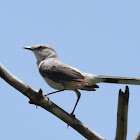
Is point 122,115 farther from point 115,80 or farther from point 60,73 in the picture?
point 60,73

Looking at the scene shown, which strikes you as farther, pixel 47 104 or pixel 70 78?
pixel 70 78

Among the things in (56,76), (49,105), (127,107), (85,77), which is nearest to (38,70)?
(56,76)

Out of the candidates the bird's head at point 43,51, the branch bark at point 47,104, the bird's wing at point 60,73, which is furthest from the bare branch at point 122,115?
the bird's head at point 43,51

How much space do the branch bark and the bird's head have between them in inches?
121

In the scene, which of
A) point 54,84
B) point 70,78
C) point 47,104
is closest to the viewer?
point 47,104

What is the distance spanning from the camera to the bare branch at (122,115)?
16.6ft

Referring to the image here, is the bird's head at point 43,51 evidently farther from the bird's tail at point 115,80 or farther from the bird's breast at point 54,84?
the bird's tail at point 115,80

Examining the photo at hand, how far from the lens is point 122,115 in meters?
5.16

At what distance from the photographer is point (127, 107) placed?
203 inches

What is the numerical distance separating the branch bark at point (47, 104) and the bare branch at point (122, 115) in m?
0.46

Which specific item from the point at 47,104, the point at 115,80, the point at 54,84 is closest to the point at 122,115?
the point at 47,104

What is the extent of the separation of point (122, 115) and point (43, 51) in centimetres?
407

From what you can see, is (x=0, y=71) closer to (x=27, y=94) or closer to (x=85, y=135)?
(x=27, y=94)

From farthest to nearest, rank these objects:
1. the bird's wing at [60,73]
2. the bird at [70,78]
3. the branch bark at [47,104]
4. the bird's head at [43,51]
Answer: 1. the bird's head at [43,51]
2. the bird's wing at [60,73]
3. the bird at [70,78]
4. the branch bark at [47,104]
